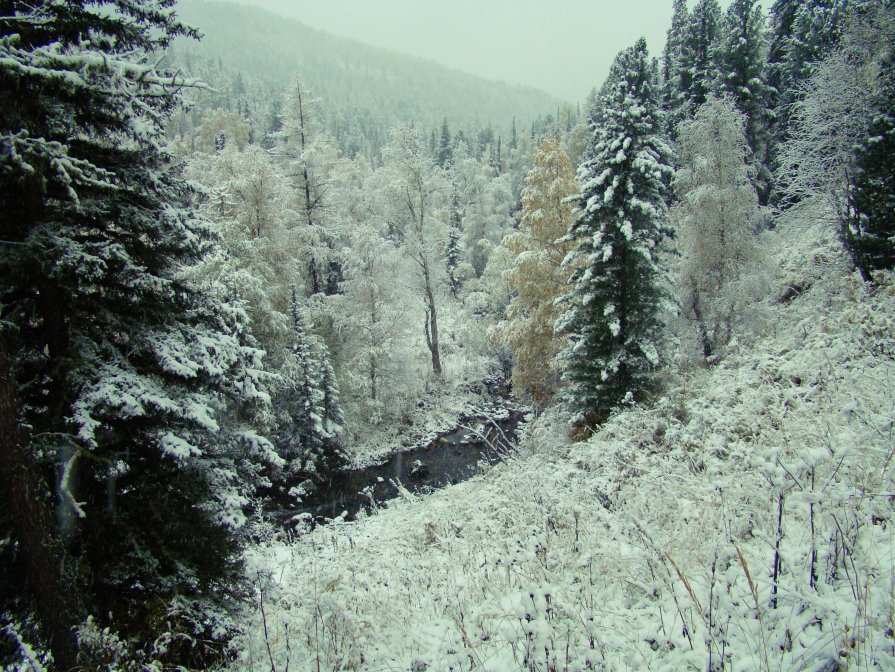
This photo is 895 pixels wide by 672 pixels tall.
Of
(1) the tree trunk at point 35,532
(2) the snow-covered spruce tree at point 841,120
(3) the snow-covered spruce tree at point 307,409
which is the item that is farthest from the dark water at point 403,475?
(2) the snow-covered spruce tree at point 841,120

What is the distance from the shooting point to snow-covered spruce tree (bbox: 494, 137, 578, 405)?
16312 millimetres

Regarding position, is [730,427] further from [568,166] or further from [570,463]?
[568,166]

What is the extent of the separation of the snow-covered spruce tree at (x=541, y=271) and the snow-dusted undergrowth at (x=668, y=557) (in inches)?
296

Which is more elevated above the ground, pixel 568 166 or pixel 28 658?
pixel 568 166

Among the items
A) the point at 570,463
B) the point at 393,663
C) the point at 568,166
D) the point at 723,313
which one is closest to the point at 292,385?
the point at 570,463

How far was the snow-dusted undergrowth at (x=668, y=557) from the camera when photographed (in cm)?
270

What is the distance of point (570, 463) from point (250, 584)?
5.77m

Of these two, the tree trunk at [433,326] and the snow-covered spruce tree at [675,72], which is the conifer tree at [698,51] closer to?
the snow-covered spruce tree at [675,72]

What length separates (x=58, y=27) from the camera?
16.0ft

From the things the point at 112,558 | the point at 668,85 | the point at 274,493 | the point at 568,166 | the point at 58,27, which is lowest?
the point at 274,493

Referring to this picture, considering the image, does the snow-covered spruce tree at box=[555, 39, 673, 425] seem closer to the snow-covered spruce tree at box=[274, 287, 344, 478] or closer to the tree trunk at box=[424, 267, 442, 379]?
the snow-covered spruce tree at box=[274, 287, 344, 478]

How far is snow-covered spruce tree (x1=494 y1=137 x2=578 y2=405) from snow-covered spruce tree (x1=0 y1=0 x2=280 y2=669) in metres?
11.9

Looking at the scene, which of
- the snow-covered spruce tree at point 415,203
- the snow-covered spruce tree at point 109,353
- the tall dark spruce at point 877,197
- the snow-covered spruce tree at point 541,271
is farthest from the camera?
the snow-covered spruce tree at point 415,203

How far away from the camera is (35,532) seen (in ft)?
12.1
